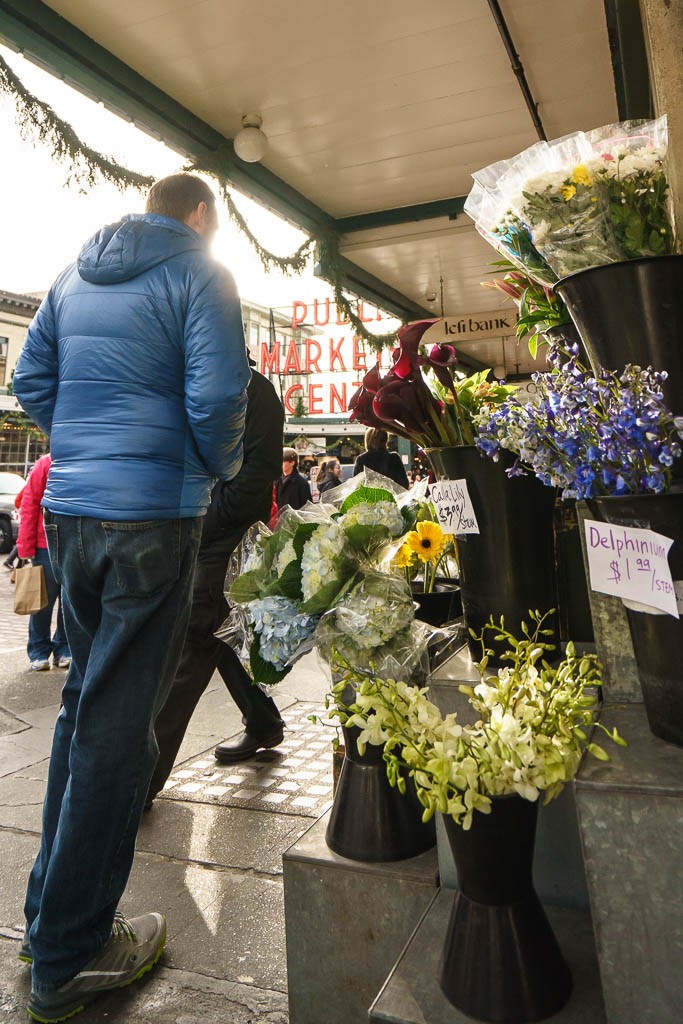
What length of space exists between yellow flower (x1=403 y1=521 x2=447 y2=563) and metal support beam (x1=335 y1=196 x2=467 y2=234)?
204 inches

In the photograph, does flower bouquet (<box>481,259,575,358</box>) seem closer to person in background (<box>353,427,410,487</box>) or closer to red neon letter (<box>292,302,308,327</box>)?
person in background (<box>353,427,410,487</box>)

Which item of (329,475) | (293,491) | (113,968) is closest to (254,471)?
(113,968)

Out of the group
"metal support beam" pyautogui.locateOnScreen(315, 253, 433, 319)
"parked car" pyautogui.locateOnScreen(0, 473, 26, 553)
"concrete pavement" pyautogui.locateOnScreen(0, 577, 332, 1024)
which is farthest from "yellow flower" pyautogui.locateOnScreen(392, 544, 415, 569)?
"parked car" pyautogui.locateOnScreen(0, 473, 26, 553)

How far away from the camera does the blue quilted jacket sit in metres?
1.65

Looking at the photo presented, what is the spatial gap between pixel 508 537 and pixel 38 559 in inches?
171

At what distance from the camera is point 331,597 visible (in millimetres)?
1447

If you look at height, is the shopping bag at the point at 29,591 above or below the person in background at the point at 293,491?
below

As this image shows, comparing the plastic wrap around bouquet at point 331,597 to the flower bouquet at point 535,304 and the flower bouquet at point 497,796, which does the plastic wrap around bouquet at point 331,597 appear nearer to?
the flower bouquet at point 497,796

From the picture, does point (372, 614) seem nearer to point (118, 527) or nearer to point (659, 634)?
point (659, 634)

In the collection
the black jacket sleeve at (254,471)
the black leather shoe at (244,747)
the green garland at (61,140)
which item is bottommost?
the black leather shoe at (244,747)

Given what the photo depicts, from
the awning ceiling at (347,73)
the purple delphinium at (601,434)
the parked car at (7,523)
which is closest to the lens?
the purple delphinium at (601,434)

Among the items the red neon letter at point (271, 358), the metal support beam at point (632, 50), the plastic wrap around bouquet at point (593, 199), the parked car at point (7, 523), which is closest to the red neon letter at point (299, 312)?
the red neon letter at point (271, 358)

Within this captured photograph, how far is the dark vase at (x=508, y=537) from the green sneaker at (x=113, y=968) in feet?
3.94

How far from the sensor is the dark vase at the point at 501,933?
110 cm
